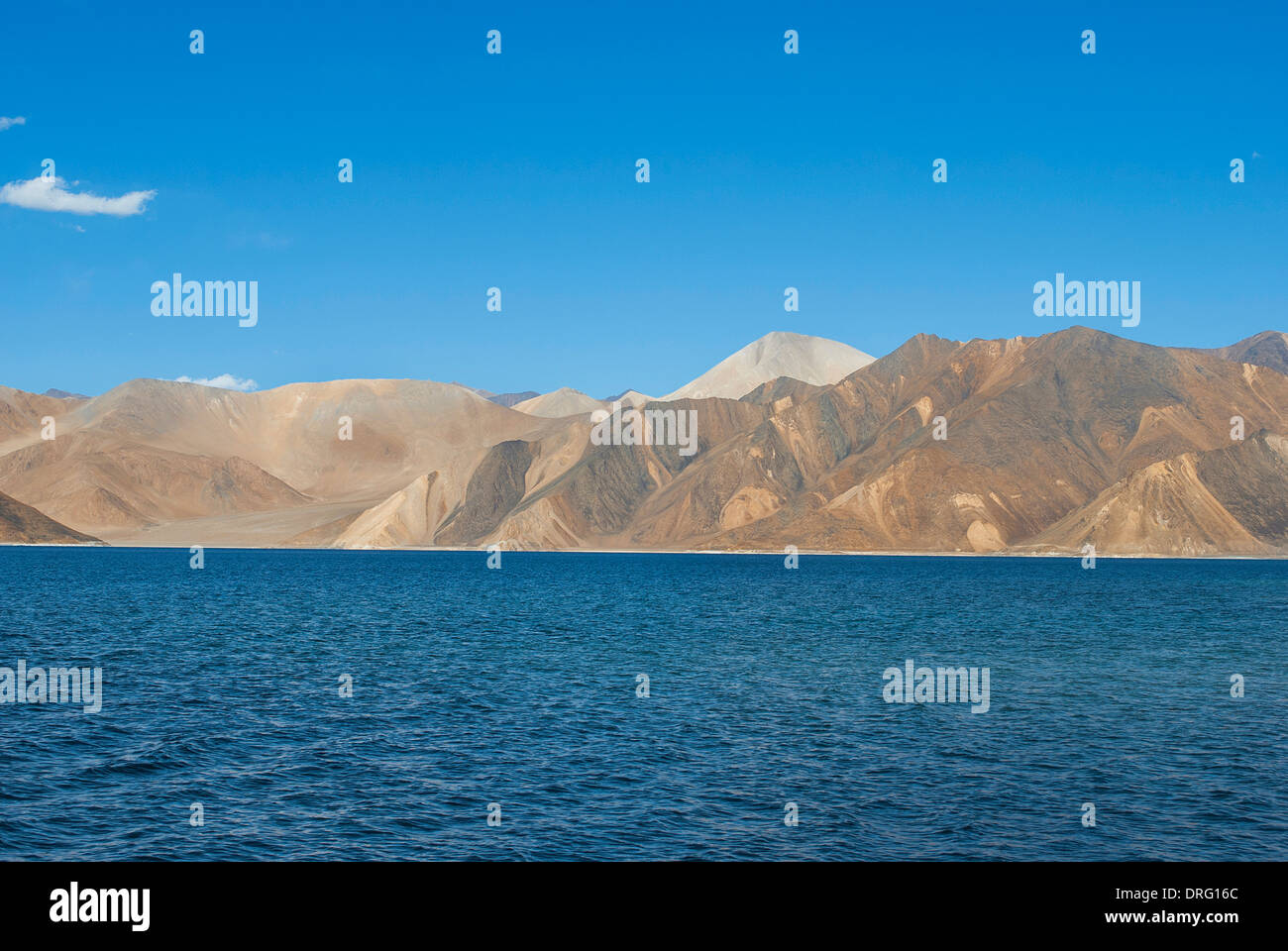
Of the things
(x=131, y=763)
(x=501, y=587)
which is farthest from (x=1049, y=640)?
(x=501, y=587)

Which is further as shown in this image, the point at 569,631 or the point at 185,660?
the point at 569,631

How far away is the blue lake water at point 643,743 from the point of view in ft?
78.0

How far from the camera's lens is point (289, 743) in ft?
109

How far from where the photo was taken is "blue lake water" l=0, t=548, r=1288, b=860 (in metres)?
23.8

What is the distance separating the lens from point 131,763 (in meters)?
30.4

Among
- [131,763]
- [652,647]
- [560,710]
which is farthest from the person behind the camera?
[652,647]

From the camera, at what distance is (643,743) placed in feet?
110

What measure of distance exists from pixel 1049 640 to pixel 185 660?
151ft
